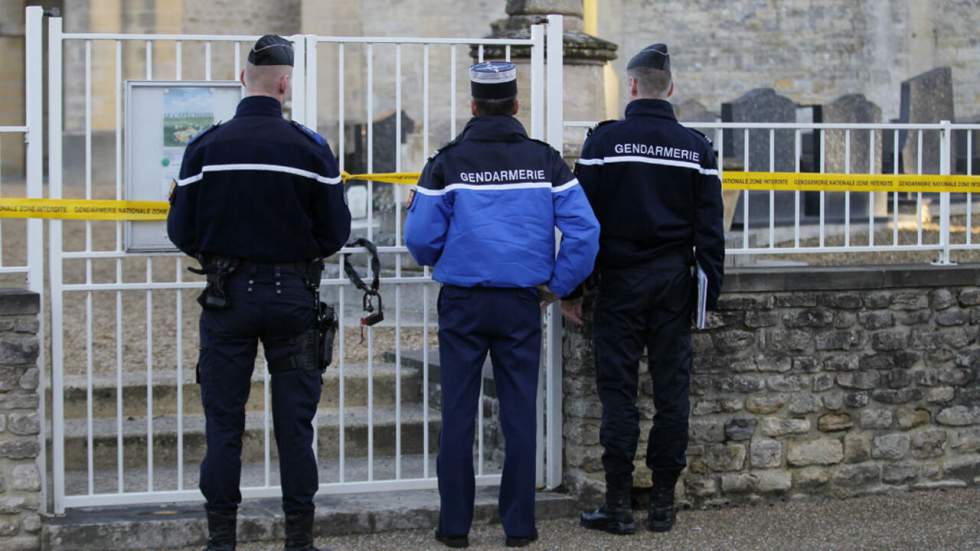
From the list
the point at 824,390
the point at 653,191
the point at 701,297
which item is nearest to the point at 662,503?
the point at 701,297

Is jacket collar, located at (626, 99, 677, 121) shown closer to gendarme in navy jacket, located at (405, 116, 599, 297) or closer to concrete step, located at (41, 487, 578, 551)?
gendarme in navy jacket, located at (405, 116, 599, 297)

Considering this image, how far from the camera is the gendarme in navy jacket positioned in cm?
599

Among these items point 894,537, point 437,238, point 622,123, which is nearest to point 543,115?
point 622,123

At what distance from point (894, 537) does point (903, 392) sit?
3.44 feet

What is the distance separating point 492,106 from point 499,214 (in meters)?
0.44

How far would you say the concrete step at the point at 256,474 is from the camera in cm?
682

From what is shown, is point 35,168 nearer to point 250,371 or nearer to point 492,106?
point 250,371

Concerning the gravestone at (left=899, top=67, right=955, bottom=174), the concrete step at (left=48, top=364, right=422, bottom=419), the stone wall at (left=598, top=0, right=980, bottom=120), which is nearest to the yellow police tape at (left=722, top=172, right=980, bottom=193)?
the concrete step at (left=48, top=364, right=422, bottom=419)

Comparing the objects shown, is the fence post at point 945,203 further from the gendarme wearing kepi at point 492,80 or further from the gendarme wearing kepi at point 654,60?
the gendarme wearing kepi at point 492,80

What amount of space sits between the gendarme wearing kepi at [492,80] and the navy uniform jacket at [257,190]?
0.72 meters

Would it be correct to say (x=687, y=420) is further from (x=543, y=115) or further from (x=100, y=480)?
(x=100, y=480)

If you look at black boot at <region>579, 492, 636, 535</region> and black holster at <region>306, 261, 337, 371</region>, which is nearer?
black holster at <region>306, 261, 337, 371</region>

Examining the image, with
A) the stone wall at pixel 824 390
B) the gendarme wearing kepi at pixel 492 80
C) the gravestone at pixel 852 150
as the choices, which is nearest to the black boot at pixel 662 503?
the stone wall at pixel 824 390

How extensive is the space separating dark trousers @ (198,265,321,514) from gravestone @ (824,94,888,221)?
6006 millimetres
